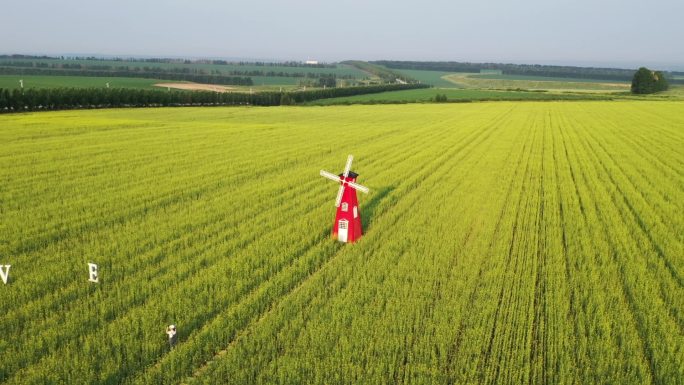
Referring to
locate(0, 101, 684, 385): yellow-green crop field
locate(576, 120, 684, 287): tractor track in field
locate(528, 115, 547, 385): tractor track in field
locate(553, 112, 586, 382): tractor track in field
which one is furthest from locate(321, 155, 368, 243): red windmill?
locate(576, 120, 684, 287): tractor track in field

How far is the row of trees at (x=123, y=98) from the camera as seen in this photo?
46562mm

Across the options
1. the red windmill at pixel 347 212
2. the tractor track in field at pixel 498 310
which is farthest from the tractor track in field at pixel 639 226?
the red windmill at pixel 347 212

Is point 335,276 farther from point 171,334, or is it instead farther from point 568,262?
point 568,262

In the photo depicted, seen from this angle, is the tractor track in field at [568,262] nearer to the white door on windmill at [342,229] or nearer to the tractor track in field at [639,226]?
the tractor track in field at [639,226]

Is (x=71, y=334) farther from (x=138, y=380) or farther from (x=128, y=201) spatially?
(x=128, y=201)

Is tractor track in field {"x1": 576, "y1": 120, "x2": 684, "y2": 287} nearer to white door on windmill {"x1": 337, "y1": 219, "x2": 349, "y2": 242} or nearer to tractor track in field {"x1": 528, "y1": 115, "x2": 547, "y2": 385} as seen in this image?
tractor track in field {"x1": 528, "y1": 115, "x2": 547, "y2": 385}

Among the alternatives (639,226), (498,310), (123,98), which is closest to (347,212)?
(498,310)

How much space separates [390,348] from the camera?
646 cm

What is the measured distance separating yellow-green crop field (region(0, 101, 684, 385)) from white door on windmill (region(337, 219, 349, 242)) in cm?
26

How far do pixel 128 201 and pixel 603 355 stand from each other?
40.1ft

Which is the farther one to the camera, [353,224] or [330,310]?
[353,224]

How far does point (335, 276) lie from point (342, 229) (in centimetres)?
203

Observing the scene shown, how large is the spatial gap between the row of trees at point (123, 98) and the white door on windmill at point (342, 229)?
45579 millimetres

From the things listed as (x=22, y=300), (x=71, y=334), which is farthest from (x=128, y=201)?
(x=71, y=334)
